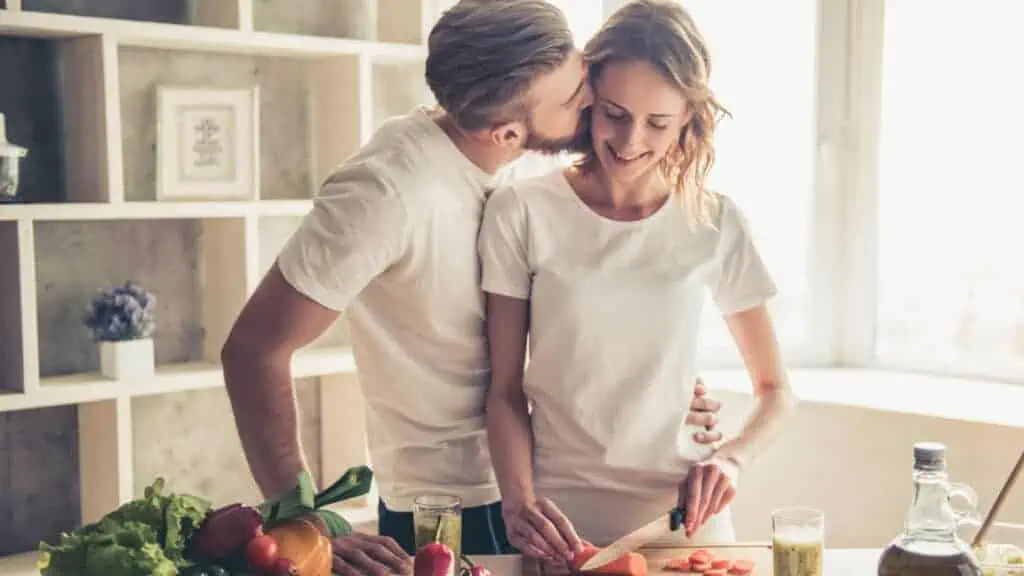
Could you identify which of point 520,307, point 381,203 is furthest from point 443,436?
point 381,203

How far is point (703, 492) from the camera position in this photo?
1819 mm

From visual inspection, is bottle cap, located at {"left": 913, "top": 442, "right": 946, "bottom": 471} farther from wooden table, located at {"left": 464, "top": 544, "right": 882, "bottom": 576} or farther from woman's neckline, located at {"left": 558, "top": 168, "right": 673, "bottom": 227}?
woman's neckline, located at {"left": 558, "top": 168, "right": 673, "bottom": 227}

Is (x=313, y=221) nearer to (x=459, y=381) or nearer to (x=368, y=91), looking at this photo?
(x=459, y=381)

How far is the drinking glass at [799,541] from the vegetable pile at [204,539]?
53 centimetres

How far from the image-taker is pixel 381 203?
5.64 ft

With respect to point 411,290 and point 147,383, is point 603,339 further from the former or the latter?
point 147,383

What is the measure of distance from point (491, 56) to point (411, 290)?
362mm

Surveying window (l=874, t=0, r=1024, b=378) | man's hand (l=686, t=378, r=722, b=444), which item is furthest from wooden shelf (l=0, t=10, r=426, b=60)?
man's hand (l=686, t=378, r=722, b=444)

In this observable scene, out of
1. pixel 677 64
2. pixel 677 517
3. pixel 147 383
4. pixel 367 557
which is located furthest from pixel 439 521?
pixel 147 383

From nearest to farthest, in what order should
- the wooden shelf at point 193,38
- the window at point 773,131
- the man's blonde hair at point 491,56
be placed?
1. the man's blonde hair at point 491,56
2. the wooden shelf at point 193,38
3. the window at point 773,131

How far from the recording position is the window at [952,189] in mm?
2938

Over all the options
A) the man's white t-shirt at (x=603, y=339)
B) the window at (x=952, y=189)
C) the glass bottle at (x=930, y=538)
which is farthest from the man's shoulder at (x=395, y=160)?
the window at (x=952, y=189)

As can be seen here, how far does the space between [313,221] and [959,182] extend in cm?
190

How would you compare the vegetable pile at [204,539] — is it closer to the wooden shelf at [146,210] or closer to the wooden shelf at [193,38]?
the wooden shelf at [146,210]
